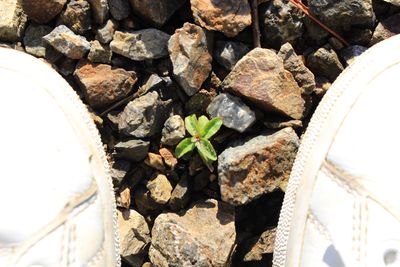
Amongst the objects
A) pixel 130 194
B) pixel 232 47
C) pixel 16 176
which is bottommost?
pixel 130 194

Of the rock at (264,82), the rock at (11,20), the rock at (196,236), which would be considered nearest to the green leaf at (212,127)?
the rock at (264,82)

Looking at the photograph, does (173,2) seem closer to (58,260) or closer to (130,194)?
(130,194)

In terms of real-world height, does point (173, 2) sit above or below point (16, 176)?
above

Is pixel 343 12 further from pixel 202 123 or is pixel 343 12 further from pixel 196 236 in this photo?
pixel 196 236

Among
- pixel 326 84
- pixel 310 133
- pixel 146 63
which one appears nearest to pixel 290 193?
pixel 310 133

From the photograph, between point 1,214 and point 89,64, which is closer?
point 1,214
